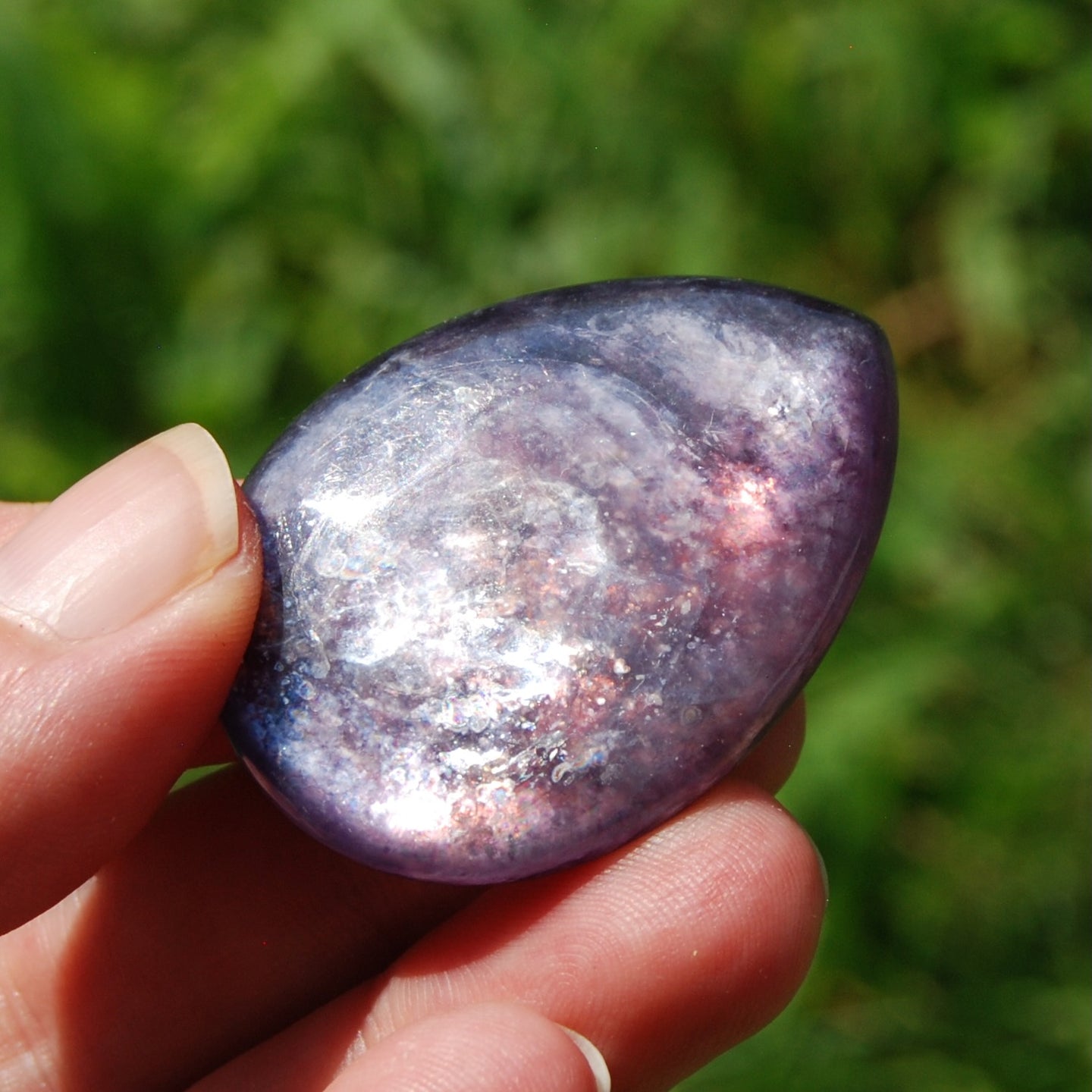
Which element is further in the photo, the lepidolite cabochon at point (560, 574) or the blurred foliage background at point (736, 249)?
the blurred foliage background at point (736, 249)

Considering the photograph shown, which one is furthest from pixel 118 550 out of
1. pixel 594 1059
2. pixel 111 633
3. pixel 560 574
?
pixel 594 1059

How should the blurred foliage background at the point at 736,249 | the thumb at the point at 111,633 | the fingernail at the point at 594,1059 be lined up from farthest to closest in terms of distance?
1. the blurred foliage background at the point at 736,249
2. the fingernail at the point at 594,1059
3. the thumb at the point at 111,633

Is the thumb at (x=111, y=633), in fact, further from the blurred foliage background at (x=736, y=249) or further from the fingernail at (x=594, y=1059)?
the blurred foliage background at (x=736, y=249)

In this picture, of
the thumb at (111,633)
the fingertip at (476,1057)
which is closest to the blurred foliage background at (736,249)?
the fingertip at (476,1057)

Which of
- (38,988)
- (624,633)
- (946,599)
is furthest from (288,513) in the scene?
(946,599)

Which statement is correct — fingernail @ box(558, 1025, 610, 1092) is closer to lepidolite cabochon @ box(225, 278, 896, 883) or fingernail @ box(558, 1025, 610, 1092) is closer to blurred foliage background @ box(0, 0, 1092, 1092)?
lepidolite cabochon @ box(225, 278, 896, 883)
